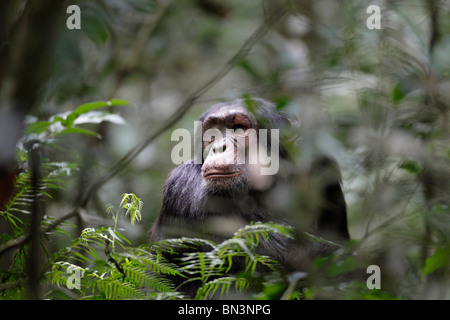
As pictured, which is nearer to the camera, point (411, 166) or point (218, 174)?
point (411, 166)

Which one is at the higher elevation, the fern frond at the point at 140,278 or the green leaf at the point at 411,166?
the green leaf at the point at 411,166

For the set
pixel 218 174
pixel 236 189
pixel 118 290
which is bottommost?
pixel 118 290

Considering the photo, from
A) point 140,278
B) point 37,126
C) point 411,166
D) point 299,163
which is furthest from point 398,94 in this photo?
point 37,126

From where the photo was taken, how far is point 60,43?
2.83m

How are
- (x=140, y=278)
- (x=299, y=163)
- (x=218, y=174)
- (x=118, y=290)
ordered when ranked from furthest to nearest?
1. (x=218, y=174)
2. (x=299, y=163)
3. (x=140, y=278)
4. (x=118, y=290)

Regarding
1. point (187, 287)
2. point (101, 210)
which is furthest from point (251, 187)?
point (101, 210)

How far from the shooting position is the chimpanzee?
346cm

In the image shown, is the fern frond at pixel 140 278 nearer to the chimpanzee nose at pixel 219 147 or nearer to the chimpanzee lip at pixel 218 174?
the chimpanzee lip at pixel 218 174

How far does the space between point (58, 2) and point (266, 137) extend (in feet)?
7.95

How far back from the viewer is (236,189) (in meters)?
3.51

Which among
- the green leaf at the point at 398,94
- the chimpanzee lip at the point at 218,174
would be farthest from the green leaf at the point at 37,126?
the green leaf at the point at 398,94

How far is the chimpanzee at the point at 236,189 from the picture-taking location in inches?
136

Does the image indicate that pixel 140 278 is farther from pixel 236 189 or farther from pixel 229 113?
pixel 229 113

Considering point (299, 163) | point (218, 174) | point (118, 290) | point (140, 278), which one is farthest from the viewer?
point (218, 174)
